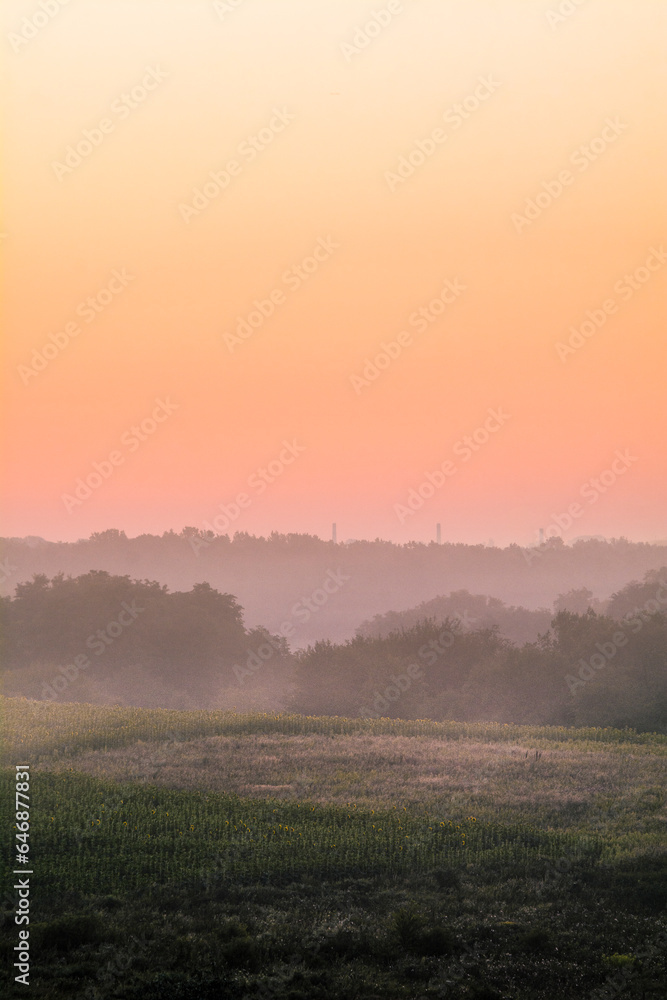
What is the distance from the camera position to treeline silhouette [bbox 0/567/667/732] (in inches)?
2030

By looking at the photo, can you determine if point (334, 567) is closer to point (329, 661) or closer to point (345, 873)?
point (329, 661)

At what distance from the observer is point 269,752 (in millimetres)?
34562

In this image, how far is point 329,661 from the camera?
62.6 m

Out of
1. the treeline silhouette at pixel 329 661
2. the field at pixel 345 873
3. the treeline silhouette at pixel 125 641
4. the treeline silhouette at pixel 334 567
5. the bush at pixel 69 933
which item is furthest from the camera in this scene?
the treeline silhouette at pixel 334 567

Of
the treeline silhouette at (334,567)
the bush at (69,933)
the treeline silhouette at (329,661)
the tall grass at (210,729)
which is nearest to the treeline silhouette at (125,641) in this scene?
the treeline silhouette at (329,661)

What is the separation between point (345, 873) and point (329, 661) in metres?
43.5

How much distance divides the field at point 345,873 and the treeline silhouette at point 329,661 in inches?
723

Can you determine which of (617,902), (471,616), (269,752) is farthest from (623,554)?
(617,902)

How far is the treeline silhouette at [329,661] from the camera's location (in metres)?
51.6

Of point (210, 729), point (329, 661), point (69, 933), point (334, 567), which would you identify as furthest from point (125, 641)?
point (334, 567)

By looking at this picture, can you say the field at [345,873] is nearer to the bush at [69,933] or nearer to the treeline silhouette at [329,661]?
the bush at [69,933]

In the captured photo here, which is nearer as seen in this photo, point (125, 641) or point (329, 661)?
point (329, 661)

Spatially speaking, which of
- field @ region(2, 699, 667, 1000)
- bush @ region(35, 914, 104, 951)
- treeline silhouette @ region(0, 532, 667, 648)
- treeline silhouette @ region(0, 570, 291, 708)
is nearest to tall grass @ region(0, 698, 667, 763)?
field @ region(2, 699, 667, 1000)

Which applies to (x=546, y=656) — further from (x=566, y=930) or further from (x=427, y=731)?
(x=566, y=930)
